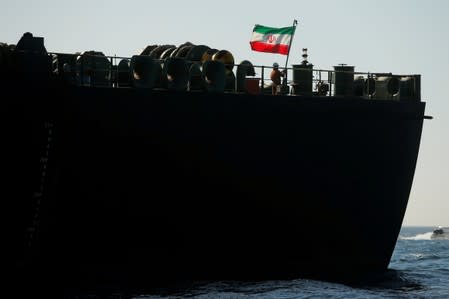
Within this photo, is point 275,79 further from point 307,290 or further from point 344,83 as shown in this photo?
point 307,290

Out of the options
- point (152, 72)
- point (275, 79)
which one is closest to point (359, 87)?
point (275, 79)

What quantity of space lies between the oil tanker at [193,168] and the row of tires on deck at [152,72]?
5cm

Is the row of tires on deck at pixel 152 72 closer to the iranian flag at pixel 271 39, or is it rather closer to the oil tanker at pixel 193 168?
the oil tanker at pixel 193 168

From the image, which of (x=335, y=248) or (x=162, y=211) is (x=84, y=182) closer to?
(x=162, y=211)

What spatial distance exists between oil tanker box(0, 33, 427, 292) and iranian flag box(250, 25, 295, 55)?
114 centimetres

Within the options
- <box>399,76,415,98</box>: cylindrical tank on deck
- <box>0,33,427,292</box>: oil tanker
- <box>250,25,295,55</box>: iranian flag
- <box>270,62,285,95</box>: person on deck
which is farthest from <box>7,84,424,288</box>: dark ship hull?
<box>250,25,295,55</box>: iranian flag

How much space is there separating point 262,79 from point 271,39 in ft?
9.40

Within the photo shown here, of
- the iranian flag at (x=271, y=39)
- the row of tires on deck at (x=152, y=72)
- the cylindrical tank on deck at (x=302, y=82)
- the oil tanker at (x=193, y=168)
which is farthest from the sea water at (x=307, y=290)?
the iranian flag at (x=271, y=39)

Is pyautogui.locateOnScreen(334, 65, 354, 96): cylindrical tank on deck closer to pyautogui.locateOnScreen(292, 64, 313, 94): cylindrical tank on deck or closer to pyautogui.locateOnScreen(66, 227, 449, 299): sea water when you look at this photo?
pyautogui.locateOnScreen(292, 64, 313, 94): cylindrical tank on deck

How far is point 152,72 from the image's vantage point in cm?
2889

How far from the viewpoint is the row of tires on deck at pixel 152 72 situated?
2883 centimetres

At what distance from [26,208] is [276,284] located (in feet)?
26.2

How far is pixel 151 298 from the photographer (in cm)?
2572

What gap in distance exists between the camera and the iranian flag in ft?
111
